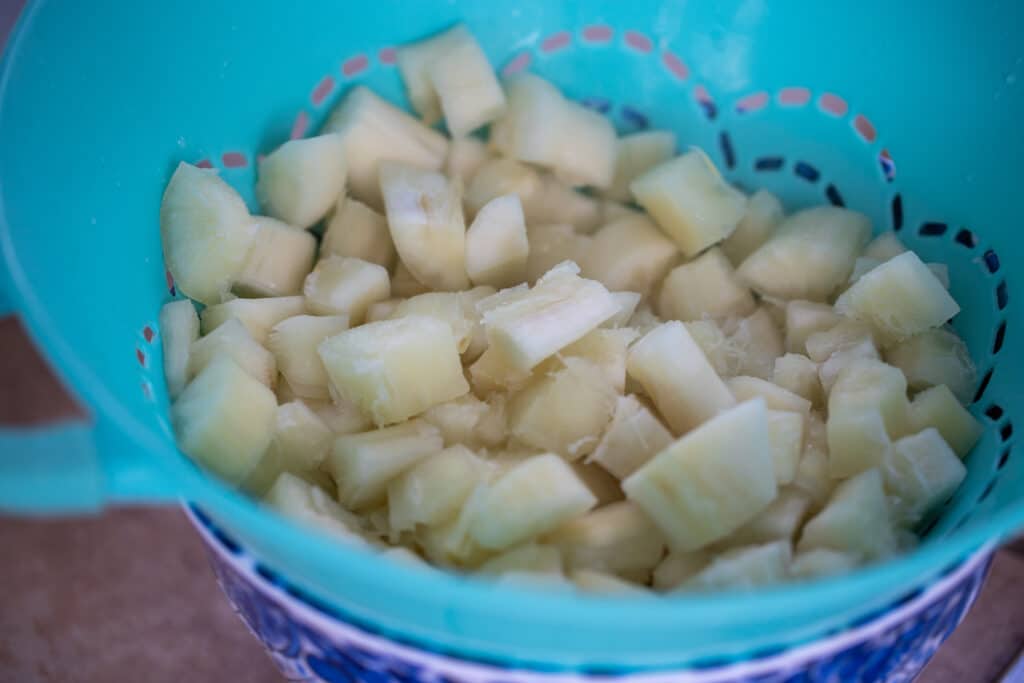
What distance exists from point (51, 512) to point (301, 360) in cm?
35

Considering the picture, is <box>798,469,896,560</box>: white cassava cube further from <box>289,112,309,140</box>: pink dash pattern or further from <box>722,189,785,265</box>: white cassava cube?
<box>289,112,309,140</box>: pink dash pattern

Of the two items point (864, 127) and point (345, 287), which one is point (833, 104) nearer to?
point (864, 127)

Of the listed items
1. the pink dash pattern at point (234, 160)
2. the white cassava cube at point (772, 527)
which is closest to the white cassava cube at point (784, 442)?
the white cassava cube at point (772, 527)

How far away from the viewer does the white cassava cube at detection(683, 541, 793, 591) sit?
29.1 inches


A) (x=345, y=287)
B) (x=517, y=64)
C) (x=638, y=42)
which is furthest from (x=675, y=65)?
(x=345, y=287)

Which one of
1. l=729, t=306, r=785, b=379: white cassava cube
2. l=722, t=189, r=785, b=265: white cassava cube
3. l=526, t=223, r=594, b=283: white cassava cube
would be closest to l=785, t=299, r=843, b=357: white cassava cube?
l=729, t=306, r=785, b=379: white cassava cube

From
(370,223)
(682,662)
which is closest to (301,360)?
(370,223)

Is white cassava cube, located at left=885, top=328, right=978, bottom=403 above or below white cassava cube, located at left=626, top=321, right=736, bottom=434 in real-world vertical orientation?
below

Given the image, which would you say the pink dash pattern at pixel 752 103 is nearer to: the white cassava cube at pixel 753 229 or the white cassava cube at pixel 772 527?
the white cassava cube at pixel 753 229

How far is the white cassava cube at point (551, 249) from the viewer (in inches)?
43.9

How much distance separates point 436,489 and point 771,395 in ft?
1.07

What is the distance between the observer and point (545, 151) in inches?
45.0

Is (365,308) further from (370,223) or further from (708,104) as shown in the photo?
(708,104)

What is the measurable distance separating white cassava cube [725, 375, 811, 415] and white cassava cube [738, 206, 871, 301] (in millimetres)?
190
